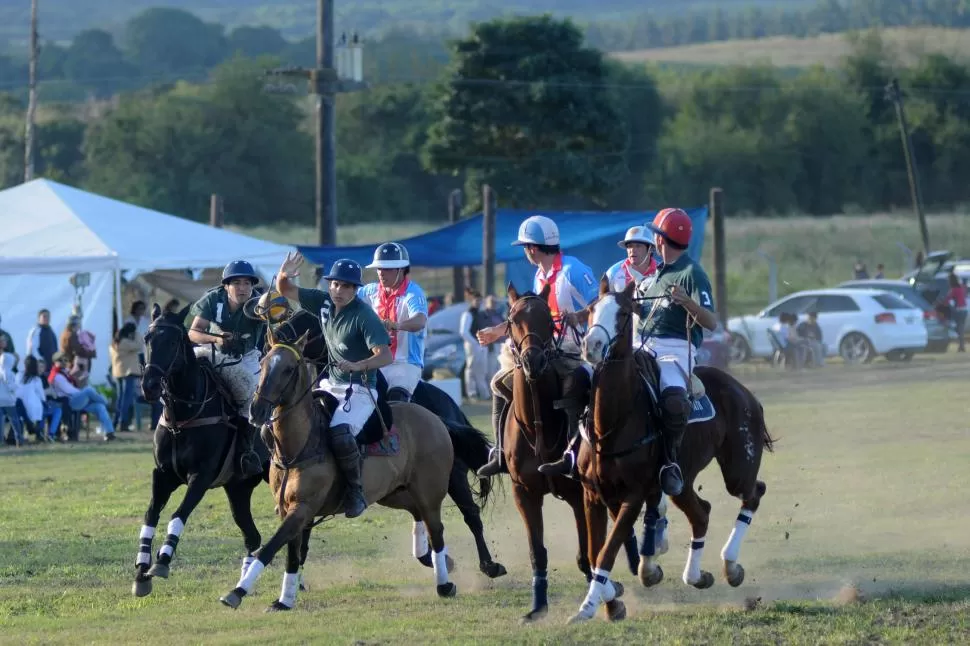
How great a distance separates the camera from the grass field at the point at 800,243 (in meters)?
54.4

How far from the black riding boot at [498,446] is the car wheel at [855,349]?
24.5 meters

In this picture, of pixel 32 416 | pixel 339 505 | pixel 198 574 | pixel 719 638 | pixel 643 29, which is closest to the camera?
pixel 719 638

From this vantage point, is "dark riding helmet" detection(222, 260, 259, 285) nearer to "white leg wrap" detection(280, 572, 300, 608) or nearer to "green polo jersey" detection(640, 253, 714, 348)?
"white leg wrap" detection(280, 572, 300, 608)

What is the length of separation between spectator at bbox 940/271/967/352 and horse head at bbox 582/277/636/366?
29.4 meters

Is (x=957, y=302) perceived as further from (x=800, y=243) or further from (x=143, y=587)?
(x=143, y=587)

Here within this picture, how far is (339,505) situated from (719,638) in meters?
2.70

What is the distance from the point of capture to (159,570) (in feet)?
35.5

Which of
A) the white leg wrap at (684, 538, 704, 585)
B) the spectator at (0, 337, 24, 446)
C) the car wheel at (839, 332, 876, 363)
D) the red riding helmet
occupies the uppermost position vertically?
the car wheel at (839, 332, 876, 363)

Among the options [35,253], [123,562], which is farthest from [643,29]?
[123,562]

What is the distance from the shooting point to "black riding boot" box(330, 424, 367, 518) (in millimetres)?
10055

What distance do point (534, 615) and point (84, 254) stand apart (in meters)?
16.2

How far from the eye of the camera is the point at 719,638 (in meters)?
8.97

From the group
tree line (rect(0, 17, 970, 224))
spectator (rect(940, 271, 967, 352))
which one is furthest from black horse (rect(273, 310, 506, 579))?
tree line (rect(0, 17, 970, 224))

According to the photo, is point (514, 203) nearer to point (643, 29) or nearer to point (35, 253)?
point (35, 253)
